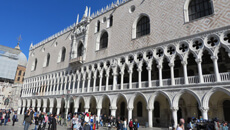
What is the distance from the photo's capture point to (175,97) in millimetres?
12523

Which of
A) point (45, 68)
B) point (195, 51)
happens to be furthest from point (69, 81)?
point (195, 51)

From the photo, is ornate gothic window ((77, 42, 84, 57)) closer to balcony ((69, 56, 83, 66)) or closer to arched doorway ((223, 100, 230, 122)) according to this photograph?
balcony ((69, 56, 83, 66))

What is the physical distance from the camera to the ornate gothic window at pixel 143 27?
1703 cm

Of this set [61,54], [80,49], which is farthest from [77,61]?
[61,54]

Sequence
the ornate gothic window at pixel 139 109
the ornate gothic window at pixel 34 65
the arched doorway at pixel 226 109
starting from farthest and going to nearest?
1. the ornate gothic window at pixel 34 65
2. the ornate gothic window at pixel 139 109
3. the arched doorway at pixel 226 109

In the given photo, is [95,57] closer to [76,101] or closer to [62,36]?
[76,101]

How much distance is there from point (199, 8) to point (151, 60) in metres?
5.97

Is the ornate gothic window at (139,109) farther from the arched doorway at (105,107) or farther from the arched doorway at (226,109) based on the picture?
the arched doorway at (226,109)

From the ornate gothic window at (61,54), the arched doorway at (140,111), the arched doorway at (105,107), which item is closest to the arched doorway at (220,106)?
the arched doorway at (140,111)

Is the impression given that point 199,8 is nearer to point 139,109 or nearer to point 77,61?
point 139,109

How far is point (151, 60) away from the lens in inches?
592

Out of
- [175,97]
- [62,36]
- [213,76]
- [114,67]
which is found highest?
[62,36]

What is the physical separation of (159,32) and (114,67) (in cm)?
605

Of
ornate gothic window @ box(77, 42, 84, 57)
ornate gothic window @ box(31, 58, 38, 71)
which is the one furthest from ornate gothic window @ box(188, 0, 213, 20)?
ornate gothic window @ box(31, 58, 38, 71)
